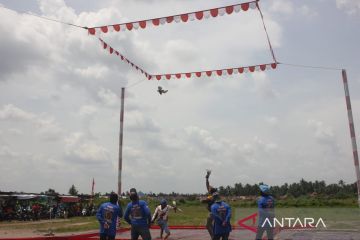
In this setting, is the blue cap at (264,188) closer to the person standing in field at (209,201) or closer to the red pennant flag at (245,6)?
the person standing in field at (209,201)

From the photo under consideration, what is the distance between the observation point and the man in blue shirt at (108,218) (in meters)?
10.2

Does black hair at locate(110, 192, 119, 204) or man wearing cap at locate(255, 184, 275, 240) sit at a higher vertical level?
black hair at locate(110, 192, 119, 204)

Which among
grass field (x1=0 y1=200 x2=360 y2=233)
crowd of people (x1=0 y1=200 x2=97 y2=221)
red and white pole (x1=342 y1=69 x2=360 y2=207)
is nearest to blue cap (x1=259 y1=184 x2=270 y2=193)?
red and white pole (x1=342 y1=69 x2=360 y2=207)

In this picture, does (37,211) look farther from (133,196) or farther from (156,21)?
(133,196)

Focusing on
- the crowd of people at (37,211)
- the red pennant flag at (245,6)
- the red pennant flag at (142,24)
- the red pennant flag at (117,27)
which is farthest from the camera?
the crowd of people at (37,211)

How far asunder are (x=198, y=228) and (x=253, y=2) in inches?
551

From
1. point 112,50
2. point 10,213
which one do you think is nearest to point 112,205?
point 112,50

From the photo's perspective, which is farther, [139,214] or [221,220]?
[139,214]

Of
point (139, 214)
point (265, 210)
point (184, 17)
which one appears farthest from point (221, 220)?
point (184, 17)

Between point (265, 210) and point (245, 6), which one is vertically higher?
point (245, 6)

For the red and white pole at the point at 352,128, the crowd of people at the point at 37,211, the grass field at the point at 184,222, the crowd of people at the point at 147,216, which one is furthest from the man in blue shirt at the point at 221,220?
the crowd of people at the point at 37,211

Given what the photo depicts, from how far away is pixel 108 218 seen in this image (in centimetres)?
1019

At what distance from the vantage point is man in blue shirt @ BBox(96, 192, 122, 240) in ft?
33.3

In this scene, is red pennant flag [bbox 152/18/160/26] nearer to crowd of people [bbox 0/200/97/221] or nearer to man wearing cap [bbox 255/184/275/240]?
man wearing cap [bbox 255/184/275/240]
